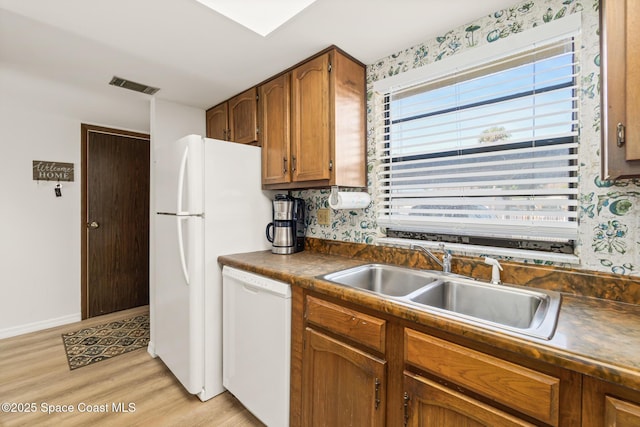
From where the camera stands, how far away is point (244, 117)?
232 cm

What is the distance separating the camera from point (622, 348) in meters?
0.74

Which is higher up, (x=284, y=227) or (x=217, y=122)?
(x=217, y=122)

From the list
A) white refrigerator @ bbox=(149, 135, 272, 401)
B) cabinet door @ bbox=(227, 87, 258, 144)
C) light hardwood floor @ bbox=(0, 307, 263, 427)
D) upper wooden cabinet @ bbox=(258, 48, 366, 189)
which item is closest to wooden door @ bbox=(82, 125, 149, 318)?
light hardwood floor @ bbox=(0, 307, 263, 427)

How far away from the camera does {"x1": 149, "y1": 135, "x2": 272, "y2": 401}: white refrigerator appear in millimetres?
1790

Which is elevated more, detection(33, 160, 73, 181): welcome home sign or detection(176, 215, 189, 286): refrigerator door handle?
detection(33, 160, 73, 181): welcome home sign

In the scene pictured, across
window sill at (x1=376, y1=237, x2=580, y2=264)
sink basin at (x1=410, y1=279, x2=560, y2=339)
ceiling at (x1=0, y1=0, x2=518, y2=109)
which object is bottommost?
sink basin at (x1=410, y1=279, x2=560, y2=339)

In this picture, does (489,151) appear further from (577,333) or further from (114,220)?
(114,220)

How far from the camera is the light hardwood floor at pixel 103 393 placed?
1.66 m

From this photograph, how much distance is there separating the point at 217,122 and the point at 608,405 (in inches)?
112

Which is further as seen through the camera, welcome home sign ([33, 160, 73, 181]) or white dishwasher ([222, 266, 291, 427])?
welcome home sign ([33, 160, 73, 181])

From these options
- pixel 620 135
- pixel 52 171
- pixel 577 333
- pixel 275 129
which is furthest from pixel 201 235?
pixel 52 171

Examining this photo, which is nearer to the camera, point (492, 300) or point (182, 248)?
point (492, 300)

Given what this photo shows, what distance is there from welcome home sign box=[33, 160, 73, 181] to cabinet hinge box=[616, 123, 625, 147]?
163 inches

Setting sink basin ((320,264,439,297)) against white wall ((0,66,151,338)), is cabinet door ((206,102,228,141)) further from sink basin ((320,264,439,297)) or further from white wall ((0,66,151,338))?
sink basin ((320,264,439,297))
